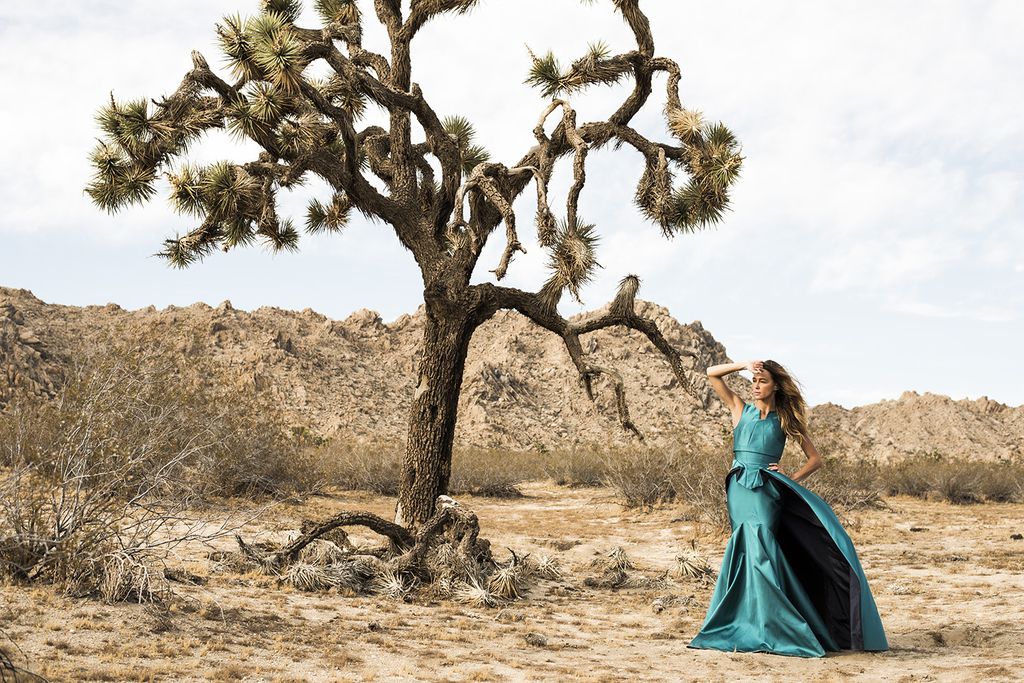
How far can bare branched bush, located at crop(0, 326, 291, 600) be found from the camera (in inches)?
192

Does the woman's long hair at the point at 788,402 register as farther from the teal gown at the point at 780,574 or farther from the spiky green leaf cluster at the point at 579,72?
the spiky green leaf cluster at the point at 579,72

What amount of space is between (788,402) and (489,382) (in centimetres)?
3773

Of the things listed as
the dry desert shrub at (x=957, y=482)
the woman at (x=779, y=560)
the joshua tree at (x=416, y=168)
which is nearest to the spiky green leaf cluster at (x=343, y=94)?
the joshua tree at (x=416, y=168)

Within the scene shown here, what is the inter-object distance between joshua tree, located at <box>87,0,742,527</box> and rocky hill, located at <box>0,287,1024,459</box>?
2716cm

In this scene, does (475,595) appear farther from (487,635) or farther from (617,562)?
(617,562)

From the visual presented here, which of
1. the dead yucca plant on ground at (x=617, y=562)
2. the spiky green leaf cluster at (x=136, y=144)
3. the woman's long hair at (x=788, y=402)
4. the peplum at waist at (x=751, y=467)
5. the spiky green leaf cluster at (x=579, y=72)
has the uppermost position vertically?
the spiky green leaf cluster at (x=579, y=72)

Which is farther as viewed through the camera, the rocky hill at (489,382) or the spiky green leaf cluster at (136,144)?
the rocky hill at (489,382)

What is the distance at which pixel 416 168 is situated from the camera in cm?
857

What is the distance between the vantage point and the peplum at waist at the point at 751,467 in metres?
4.98

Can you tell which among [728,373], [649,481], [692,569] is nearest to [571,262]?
[728,373]

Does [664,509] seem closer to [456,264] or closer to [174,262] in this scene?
[456,264]

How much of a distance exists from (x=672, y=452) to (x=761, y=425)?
34.0 ft

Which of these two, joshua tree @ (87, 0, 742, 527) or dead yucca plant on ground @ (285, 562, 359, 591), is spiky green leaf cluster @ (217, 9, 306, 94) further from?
dead yucca plant on ground @ (285, 562, 359, 591)

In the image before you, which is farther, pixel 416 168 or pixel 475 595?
pixel 416 168
